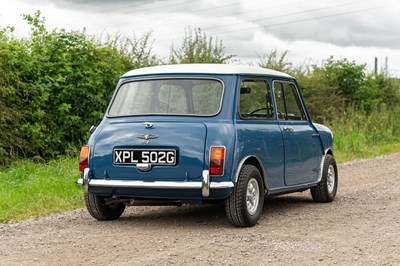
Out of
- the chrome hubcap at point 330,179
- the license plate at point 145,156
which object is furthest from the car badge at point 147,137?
the chrome hubcap at point 330,179

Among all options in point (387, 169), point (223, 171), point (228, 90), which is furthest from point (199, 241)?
point (387, 169)

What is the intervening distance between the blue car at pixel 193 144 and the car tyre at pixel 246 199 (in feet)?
0.03

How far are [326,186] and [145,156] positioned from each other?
348 centimetres

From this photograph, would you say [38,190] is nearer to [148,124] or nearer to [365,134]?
[148,124]

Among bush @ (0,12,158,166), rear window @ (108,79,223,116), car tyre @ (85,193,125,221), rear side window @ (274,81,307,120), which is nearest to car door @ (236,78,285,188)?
rear side window @ (274,81,307,120)

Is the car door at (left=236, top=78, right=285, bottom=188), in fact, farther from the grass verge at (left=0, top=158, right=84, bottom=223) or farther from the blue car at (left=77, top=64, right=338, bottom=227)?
the grass verge at (left=0, top=158, right=84, bottom=223)

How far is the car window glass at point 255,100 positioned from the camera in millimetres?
8961

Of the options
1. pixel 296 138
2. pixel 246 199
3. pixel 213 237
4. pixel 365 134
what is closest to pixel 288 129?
pixel 296 138

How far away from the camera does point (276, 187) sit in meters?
9.41

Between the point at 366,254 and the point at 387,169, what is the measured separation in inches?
365

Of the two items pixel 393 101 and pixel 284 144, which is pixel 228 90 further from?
pixel 393 101

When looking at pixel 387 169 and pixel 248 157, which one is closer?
pixel 248 157

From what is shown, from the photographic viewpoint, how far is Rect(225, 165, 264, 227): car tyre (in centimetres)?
834

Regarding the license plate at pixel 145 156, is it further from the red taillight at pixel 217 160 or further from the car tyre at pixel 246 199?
the car tyre at pixel 246 199
